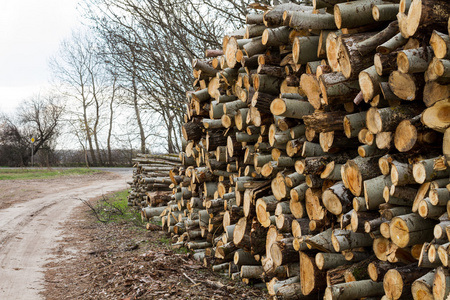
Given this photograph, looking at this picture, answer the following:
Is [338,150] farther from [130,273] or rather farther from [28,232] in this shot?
[28,232]

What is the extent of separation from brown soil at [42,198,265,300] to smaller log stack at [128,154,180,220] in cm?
137

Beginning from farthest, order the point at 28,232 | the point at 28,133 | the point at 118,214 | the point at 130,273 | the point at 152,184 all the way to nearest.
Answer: the point at 28,133, the point at 118,214, the point at 152,184, the point at 28,232, the point at 130,273

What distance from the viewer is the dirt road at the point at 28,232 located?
548cm

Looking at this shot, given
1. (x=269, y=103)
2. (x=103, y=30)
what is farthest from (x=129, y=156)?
(x=269, y=103)

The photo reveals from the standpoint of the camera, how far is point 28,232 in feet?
27.9

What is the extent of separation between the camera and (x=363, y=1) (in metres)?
3.21

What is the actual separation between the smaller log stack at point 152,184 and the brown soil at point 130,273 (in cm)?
137

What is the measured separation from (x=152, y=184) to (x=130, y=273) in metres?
4.72

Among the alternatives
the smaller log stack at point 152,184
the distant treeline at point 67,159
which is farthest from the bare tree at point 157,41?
the distant treeline at point 67,159

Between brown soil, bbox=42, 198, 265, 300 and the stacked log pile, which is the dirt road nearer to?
brown soil, bbox=42, 198, 265, 300

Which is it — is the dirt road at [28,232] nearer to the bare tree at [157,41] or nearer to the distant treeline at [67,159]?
the bare tree at [157,41]

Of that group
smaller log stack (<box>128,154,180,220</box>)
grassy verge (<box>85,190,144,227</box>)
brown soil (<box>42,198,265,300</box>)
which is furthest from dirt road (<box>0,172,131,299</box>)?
smaller log stack (<box>128,154,180,220</box>)

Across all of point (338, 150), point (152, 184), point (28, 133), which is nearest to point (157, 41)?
point (152, 184)

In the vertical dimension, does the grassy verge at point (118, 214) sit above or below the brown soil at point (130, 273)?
above
